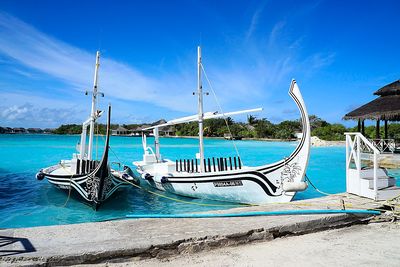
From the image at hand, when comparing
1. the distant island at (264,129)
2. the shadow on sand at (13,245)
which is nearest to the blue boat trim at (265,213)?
the shadow on sand at (13,245)

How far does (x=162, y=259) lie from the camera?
10.6 feet

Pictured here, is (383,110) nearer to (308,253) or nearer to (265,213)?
(265,213)

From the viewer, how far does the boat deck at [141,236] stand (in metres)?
3.05

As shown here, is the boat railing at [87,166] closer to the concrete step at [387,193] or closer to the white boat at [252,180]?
the white boat at [252,180]

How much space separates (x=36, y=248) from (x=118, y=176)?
7540 millimetres

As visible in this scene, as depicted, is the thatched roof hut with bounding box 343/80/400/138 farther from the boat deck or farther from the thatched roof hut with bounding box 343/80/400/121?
the boat deck

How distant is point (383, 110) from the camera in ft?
59.5

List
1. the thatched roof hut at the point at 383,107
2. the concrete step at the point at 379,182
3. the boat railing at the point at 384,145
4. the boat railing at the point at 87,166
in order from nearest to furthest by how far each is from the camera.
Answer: the concrete step at the point at 379,182
the boat railing at the point at 87,166
the thatched roof hut at the point at 383,107
the boat railing at the point at 384,145

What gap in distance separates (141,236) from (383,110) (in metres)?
19.0

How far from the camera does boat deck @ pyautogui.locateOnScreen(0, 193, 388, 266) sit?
3.05 m

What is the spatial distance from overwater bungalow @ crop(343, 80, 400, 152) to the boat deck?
15.9 metres

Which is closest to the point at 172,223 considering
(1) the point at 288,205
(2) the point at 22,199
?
(1) the point at 288,205

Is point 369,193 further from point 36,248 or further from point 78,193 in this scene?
point 78,193

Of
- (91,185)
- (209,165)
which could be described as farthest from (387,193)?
(91,185)
